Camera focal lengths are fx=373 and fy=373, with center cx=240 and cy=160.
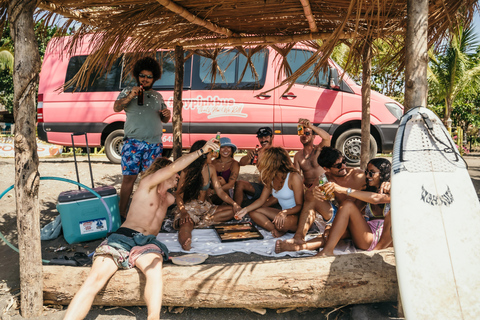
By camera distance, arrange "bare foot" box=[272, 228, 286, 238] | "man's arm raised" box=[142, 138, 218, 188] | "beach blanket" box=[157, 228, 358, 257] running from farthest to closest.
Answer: "bare foot" box=[272, 228, 286, 238]
"beach blanket" box=[157, 228, 358, 257]
"man's arm raised" box=[142, 138, 218, 188]

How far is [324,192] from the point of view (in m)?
3.08

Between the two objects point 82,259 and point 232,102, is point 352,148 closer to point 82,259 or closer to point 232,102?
point 232,102

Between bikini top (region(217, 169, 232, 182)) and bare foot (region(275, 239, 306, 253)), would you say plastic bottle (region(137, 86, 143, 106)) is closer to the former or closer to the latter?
bikini top (region(217, 169, 232, 182))

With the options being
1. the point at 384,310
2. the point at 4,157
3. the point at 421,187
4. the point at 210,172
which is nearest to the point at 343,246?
the point at 384,310

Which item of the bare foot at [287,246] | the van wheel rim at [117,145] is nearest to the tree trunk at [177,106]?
the bare foot at [287,246]

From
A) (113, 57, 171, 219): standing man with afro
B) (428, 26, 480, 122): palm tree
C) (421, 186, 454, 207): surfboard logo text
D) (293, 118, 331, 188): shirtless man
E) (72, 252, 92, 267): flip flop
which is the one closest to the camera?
(421, 186, 454, 207): surfboard logo text

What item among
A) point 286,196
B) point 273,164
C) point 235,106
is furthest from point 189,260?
point 235,106

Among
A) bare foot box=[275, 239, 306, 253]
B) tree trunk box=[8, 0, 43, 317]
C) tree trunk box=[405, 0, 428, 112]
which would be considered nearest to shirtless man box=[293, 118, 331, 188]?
bare foot box=[275, 239, 306, 253]

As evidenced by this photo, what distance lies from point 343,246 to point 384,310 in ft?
2.77

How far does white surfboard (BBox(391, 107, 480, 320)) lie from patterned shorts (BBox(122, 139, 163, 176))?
2573 millimetres

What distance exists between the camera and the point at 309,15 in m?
3.39

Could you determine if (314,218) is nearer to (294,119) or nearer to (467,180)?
(467,180)

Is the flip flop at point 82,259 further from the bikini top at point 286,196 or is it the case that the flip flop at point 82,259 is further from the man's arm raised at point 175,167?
the bikini top at point 286,196

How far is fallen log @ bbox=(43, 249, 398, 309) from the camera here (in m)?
2.41
